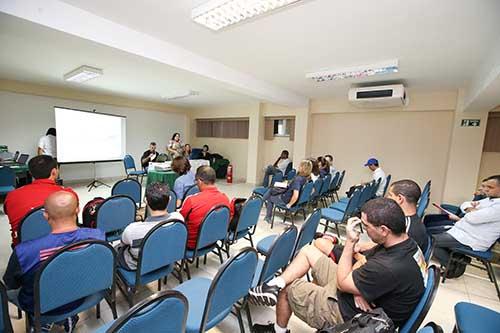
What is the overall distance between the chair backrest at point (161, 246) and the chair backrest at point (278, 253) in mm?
687

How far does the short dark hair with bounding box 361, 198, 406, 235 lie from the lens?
1315 millimetres

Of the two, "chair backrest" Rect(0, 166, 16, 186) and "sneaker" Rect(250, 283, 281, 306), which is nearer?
"sneaker" Rect(250, 283, 281, 306)

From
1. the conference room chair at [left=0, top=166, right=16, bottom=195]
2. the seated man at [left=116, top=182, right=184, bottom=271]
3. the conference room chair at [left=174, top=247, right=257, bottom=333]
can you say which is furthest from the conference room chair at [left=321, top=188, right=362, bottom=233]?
the conference room chair at [left=0, top=166, right=16, bottom=195]

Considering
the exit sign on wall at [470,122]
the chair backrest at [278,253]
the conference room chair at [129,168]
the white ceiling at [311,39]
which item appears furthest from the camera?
the conference room chair at [129,168]

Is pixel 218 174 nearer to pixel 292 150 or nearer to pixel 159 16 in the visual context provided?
pixel 292 150

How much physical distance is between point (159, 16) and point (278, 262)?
8.61 feet

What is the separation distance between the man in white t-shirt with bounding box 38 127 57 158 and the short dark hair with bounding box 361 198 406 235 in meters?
7.10

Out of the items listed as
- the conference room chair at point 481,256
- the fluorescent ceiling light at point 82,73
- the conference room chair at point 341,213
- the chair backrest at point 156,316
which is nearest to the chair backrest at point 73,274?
the chair backrest at point 156,316

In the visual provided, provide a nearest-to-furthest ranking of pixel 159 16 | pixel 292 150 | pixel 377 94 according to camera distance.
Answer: pixel 159 16 < pixel 377 94 < pixel 292 150

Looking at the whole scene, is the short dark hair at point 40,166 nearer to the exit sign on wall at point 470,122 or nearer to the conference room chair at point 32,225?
the conference room chair at point 32,225

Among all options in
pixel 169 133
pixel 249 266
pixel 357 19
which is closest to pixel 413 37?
pixel 357 19

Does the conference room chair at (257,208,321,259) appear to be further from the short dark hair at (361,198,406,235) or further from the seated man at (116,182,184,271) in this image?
the seated man at (116,182,184,271)

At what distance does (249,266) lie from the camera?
136cm

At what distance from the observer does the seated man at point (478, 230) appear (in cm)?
240
